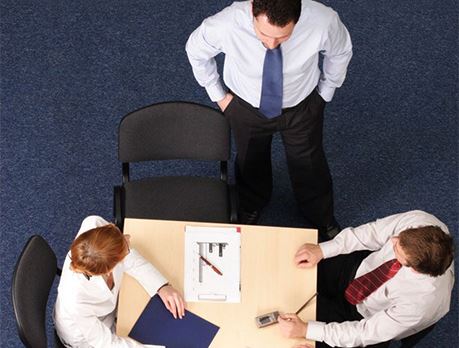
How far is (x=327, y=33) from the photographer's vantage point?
9.64 ft

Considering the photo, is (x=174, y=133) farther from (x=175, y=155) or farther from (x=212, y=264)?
(x=212, y=264)

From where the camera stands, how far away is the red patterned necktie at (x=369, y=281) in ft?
9.30

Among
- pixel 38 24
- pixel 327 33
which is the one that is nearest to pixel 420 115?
pixel 327 33

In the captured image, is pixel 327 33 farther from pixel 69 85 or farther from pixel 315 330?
pixel 69 85

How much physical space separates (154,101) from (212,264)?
5.66ft

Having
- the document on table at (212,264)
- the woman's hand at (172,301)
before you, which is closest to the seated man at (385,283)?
the document on table at (212,264)

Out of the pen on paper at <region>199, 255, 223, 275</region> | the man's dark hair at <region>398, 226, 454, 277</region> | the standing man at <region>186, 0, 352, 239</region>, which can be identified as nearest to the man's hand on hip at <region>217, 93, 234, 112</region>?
the standing man at <region>186, 0, 352, 239</region>

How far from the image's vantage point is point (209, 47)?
3.11 meters

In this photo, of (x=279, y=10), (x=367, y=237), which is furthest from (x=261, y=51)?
(x=367, y=237)

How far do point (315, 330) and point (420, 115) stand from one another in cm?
210

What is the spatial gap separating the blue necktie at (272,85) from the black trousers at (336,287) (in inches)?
30.5

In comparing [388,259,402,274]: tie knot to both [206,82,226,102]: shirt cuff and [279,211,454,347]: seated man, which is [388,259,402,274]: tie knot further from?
[206,82,226,102]: shirt cuff

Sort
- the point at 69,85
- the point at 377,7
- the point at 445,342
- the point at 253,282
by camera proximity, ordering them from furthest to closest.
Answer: the point at 377,7
the point at 69,85
the point at 445,342
the point at 253,282

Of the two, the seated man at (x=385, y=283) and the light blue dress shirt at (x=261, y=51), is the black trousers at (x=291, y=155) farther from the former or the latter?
the seated man at (x=385, y=283)
